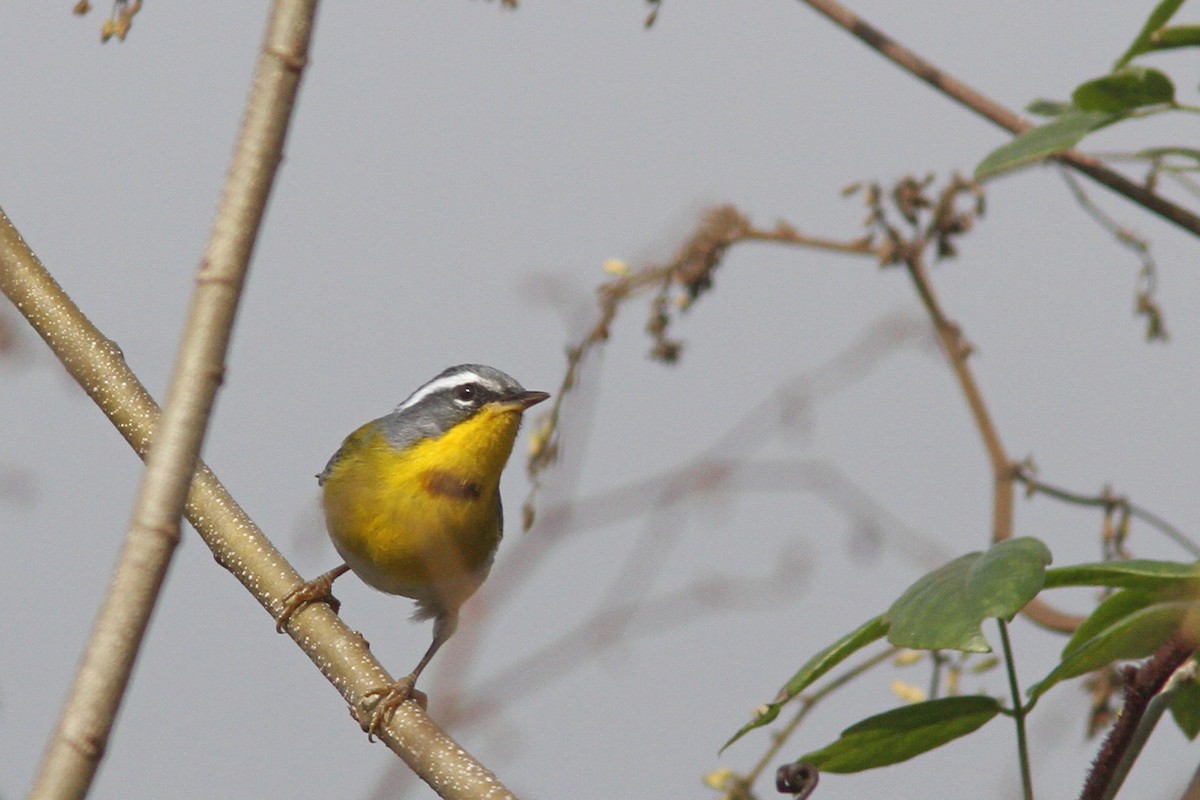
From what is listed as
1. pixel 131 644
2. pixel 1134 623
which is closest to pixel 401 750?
pixel 1134 623

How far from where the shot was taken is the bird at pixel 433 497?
4562 mm

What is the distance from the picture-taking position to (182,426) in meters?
1.13

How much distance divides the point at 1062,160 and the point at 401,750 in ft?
6.73

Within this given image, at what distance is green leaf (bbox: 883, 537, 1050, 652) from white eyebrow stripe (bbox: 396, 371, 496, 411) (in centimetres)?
330

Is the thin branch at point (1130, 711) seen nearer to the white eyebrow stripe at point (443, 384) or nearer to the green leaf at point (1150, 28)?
the green leaf at point (1150, 28)

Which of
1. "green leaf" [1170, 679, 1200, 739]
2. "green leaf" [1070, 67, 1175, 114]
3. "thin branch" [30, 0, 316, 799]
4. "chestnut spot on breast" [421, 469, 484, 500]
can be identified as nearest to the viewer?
"thin branch" [30, 0, 316, 799]

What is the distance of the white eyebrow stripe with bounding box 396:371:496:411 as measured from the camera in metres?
5.02

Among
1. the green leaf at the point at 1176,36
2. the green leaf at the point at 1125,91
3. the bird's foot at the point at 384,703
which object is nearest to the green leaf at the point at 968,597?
Result: the bird's foot at the point at 384,703

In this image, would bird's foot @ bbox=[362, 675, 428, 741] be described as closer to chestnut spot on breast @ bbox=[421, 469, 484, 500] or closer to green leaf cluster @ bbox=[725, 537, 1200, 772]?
green leaf cluster @ bbox=[725, 537, 1200, 772]

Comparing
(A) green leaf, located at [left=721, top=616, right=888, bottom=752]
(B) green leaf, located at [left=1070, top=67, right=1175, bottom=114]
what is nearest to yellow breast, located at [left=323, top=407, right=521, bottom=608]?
(B) green leaf, located at [left=1070, top=67, right=1175, bottom=114]

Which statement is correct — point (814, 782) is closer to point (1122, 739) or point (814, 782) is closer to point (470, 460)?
point (1122, 739)

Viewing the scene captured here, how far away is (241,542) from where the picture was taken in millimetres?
2602

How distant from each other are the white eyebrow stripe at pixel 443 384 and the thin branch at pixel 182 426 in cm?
378

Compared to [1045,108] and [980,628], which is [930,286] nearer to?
[1045,108]
